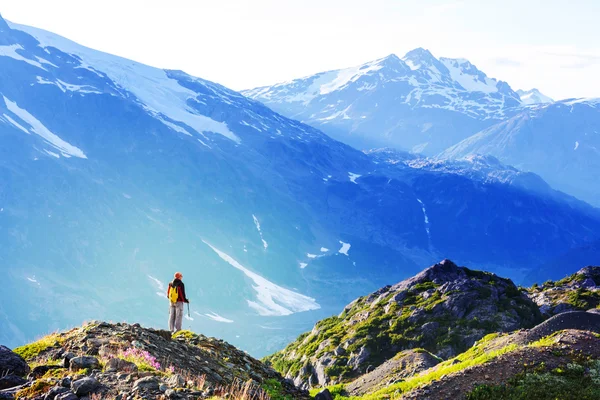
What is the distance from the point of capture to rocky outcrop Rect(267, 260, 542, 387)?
6272 centimetres

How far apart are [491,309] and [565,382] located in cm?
5085

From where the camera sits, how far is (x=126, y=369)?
1745cm

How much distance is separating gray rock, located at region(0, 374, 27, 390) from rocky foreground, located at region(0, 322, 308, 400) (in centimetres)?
3

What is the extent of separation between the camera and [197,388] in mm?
16516

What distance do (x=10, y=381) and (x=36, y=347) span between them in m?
3.53

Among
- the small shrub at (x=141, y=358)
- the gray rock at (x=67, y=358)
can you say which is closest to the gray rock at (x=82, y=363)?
the gray rock at (x=67, y=358)

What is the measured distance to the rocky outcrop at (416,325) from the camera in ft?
206

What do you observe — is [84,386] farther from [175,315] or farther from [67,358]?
[175,315]

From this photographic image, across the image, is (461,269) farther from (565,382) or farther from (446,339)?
(565,382)

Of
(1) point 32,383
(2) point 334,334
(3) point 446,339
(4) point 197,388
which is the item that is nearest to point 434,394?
(4) point 197,388

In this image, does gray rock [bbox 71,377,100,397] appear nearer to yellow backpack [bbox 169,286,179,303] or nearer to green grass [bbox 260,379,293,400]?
green grass [bbox 260,379,293,400]

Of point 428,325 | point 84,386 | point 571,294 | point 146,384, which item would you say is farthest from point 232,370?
point 571,294

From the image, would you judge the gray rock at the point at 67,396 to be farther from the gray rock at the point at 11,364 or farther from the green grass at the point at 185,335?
the green grass at the point at 185,335

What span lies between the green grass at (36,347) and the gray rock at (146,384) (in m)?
5.61
